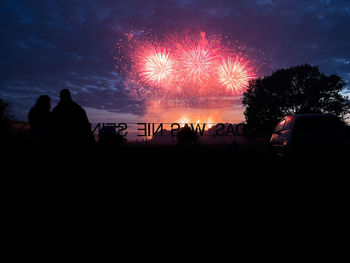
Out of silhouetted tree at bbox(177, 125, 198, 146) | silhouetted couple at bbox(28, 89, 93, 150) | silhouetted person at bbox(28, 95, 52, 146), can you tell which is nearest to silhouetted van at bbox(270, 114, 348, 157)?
silhouetted couple at bbox(28, 89, 93, 150)

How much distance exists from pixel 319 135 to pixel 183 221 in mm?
6152

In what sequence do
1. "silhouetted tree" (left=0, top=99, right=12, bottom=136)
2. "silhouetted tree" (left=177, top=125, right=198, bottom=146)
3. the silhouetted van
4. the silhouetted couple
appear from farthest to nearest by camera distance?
"silhouetted tree" (left=177, top=125, right=198, bottom=146)
"silhouetted tree" (left=0, top=99, right=12, bottom=136)
the silhouetted van
the silhouetted couple

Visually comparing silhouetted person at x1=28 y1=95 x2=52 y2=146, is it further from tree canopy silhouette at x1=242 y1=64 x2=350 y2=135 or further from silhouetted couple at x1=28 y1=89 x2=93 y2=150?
tree canopy silhouette at x1=242 y1=64 x2=350 y2=135

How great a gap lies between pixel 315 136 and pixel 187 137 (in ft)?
76.5

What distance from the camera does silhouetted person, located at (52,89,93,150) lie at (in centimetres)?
533

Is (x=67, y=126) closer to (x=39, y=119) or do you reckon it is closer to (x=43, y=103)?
(x=39, y=119)

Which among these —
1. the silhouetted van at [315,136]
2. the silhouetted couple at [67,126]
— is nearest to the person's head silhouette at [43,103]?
the silhouetted couple at [67,126]

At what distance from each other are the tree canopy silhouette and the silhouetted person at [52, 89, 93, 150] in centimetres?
2582

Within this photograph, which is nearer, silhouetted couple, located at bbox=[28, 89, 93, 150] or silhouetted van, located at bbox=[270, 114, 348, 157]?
silhouetted couple, located at bbox=[28, 89, 93, 150]

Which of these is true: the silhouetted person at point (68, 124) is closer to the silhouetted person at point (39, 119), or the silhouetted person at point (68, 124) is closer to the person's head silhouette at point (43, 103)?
the silhouetted person at point (39, 119)

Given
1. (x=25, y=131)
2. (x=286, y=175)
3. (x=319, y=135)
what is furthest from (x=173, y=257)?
(x=25, y=131)

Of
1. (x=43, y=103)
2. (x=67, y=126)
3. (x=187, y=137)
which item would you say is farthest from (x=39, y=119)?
(x=187, y=137)

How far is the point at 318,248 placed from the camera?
2.41 m

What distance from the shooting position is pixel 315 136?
23.8ft
